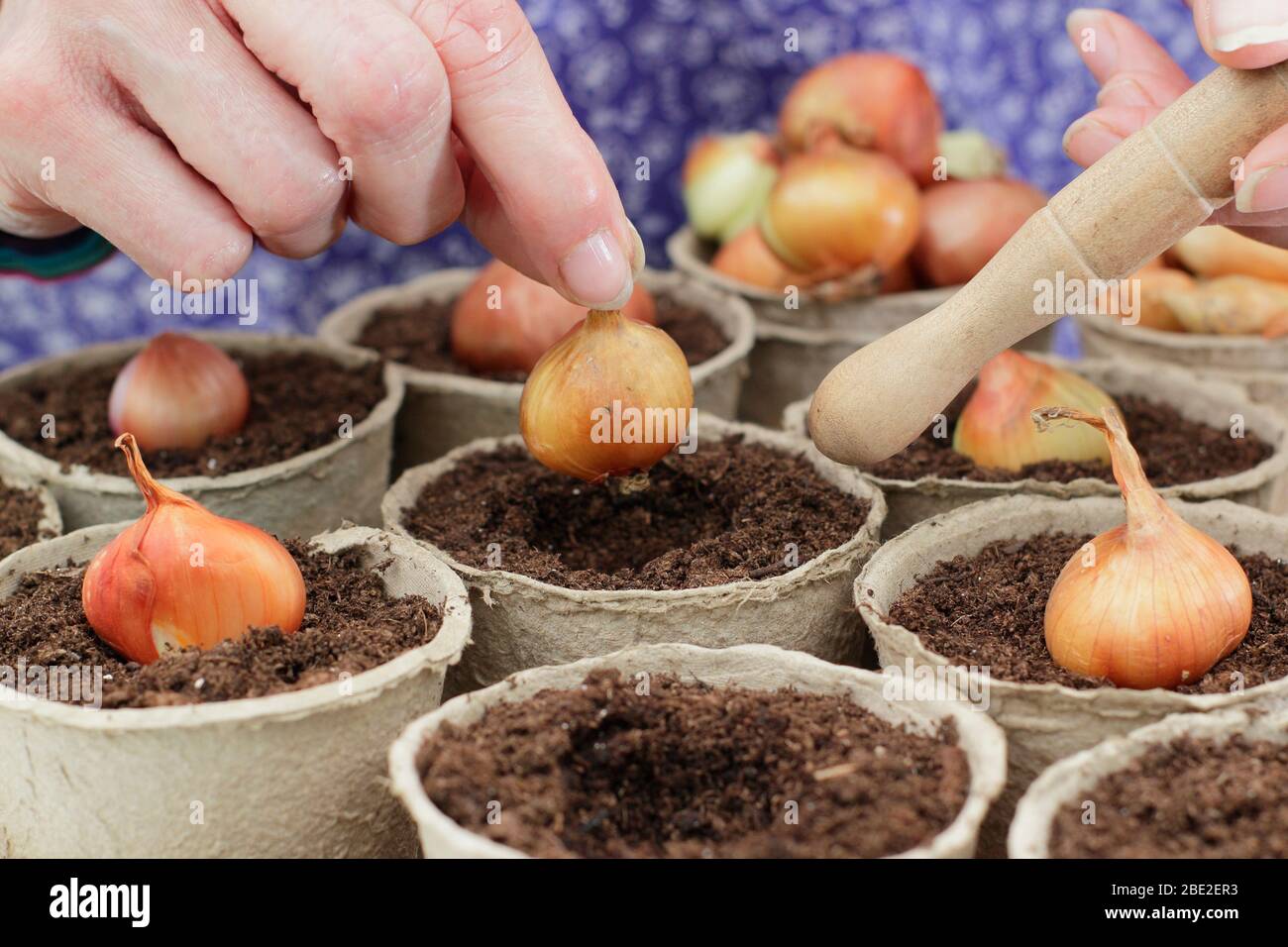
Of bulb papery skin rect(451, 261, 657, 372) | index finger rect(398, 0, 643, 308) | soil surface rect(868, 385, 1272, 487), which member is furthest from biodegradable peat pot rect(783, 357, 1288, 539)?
index finger rect(398, 0, 643, 308)

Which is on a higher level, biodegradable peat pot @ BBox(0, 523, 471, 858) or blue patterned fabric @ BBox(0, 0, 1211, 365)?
blue patterned fabric @ BBox(0, 0, 1211, 365)

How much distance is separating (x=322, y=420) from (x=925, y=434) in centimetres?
73

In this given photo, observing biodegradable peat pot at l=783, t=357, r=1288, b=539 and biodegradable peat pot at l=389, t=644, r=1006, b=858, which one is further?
biodegradable peat pot at l=783, t=357, r=1288, b=539

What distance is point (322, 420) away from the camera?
62.2 inches

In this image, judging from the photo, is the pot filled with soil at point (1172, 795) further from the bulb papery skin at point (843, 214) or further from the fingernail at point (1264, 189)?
the bulb papery skin at point (843, 214)

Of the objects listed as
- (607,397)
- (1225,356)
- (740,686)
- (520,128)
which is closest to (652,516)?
(607,397)

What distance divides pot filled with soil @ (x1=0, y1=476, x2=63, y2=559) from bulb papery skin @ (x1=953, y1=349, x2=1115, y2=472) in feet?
3.30

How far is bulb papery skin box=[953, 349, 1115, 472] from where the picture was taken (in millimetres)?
1466

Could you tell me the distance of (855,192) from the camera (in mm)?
1899

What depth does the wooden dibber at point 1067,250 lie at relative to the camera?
99 cm

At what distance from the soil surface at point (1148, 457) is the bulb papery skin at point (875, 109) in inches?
23.9

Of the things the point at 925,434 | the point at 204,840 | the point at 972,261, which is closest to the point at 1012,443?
the point at 925,434

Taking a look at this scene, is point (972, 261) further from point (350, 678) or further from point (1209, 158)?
point (350, 678)

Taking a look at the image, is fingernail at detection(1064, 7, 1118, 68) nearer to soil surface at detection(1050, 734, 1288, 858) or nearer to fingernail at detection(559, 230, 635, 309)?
fingernail at detection(559, 230, 635, 309)
